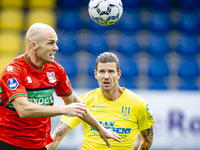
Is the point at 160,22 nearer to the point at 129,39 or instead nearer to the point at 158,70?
the point at 129,39

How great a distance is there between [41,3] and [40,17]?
70 centimetres

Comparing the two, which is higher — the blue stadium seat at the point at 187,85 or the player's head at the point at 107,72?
the blue stadium seat at the point at 187,85

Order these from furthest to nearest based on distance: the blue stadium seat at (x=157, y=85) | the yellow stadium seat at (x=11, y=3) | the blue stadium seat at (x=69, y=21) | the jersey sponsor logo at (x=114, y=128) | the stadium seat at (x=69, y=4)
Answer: the yellow stadium seat at (x=11, y=3) < the stadium seat at (x=69, y=4) < the blue stadium seat at (x=69, y=21) < the blue stadium seat at (x=157, y=85) < the jersey sponsor logo at (x=114, y=128)

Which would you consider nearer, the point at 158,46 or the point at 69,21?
the point at 158,46

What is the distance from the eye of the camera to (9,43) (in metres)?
10.2

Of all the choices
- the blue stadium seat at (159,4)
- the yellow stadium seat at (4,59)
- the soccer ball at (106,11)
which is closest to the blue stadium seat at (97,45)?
the blue stadium seat at (159,4)

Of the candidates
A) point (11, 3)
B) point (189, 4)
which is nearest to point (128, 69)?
point (189, 4)

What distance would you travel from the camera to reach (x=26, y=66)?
3230 mm

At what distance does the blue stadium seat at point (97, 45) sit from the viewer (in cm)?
991

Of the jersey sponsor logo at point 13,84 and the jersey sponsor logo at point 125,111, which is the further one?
the jersey sponsor logo at point 125,111

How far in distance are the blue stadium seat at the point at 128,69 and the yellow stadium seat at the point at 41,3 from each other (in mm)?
3604

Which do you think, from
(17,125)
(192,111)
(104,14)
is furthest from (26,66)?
(192,111)

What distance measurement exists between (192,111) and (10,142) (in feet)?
17.6

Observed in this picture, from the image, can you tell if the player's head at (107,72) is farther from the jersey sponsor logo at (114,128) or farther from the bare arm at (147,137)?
the bare arm at (147,137)
